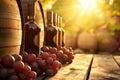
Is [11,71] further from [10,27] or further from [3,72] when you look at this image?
[10,27]

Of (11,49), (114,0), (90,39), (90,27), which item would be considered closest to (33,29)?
(11,49)

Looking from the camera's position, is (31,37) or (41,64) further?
(31,37)

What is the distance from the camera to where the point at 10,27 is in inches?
95.3

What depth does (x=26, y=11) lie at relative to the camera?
130 inches

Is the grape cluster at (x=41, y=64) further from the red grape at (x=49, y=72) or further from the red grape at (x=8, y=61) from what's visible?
the red grape at (x=8, y=61)

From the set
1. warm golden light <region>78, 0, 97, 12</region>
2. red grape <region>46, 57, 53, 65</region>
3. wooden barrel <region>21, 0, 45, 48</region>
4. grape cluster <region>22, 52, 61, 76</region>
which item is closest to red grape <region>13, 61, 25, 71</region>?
grape cluster <region>22, 52, 61, 76</region>

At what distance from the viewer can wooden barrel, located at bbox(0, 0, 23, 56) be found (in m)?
2.30

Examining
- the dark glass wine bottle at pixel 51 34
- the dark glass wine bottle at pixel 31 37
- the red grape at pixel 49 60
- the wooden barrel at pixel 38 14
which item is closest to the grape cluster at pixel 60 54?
the dark glass wine bottle at pixel 31 37

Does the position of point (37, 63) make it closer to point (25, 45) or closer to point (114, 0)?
point (25, 45)

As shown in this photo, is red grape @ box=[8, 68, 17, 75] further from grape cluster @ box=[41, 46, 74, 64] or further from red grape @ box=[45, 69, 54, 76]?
grape cluster @ box=[41, 46, 74, 64]

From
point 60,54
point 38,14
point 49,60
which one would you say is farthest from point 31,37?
point 38,14

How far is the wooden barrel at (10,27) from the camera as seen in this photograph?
230cm

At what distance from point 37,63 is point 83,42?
781cm

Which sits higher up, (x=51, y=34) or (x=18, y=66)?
(x=51, y=34)
